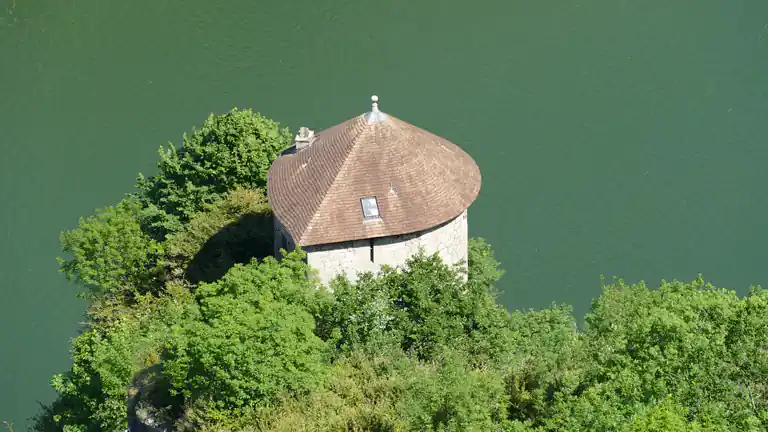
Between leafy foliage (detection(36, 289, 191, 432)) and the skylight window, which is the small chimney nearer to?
the skylight window

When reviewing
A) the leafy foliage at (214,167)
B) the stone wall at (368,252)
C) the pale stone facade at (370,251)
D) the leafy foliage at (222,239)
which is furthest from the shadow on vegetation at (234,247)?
the stone wall at (368,252)

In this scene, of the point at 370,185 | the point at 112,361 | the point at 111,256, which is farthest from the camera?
the point at 111,256

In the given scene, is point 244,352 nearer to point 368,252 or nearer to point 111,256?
point 368,252

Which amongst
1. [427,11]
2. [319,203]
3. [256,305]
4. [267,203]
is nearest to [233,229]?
[267,203]

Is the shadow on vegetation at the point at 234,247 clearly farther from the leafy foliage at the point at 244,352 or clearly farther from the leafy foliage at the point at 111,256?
the leafy foliage at the point at 244,352

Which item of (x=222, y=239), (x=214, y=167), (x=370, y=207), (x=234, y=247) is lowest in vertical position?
(x=234, y=247)

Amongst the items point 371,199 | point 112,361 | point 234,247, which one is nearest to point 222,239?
point 234,247

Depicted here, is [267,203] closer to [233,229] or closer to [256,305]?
[233,229]
